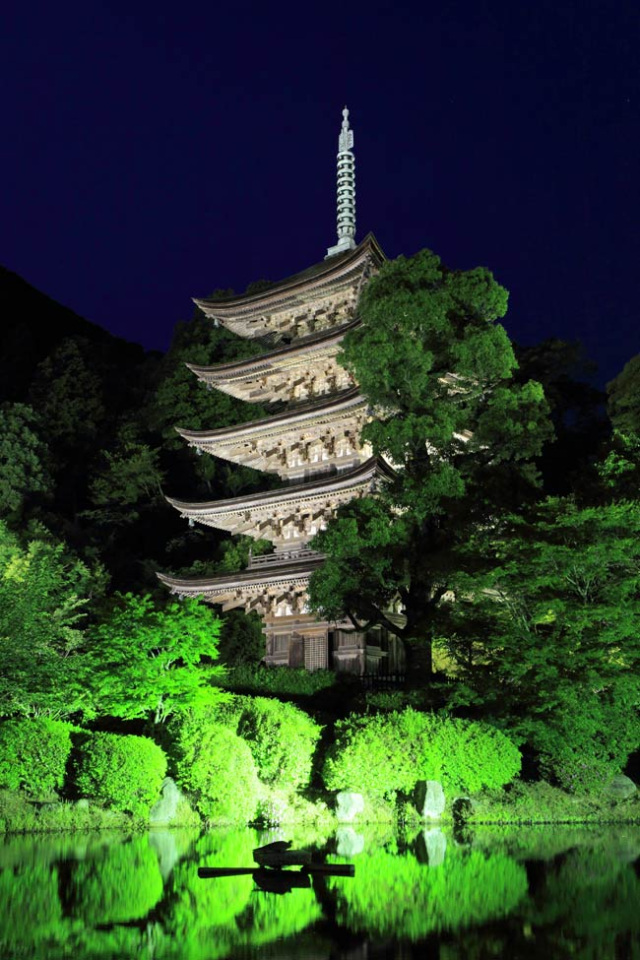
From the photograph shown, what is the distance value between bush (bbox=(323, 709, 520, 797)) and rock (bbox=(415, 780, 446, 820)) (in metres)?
0.15

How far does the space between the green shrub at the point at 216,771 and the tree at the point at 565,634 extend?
15.9 ft

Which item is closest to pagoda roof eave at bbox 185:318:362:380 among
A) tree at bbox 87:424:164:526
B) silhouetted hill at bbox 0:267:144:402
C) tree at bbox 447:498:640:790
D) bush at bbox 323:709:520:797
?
tree at bbox 447:498:640:790

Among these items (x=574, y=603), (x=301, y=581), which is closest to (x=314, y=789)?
(x=574, y=603)

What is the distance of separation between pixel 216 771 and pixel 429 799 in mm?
4266

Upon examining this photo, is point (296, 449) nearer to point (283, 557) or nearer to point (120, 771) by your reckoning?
point (283, 557)

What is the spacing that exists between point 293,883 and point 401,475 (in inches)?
585

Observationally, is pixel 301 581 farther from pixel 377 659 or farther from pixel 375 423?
pixel 375 423

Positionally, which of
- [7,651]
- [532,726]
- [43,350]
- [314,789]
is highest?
[43,350]

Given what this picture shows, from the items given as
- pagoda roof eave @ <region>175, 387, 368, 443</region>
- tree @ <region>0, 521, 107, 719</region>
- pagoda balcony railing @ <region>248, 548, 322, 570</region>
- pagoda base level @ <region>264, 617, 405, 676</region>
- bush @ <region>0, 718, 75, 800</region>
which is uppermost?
pagoda roof eave @ <region>175, 387, 368, 443</region>

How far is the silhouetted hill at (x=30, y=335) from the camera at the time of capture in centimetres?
6322

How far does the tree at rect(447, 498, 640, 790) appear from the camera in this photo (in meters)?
19.2

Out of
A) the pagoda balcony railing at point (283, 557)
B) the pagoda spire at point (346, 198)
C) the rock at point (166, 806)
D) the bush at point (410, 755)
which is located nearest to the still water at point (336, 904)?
the rock at point (166, 806)

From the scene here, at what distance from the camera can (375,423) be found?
81.4 feet

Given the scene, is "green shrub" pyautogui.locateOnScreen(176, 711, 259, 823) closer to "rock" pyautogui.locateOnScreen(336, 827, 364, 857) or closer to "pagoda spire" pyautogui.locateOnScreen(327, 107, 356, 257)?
"rock" pyautogui.locateOnScreen(336, 827, 364, 857)
